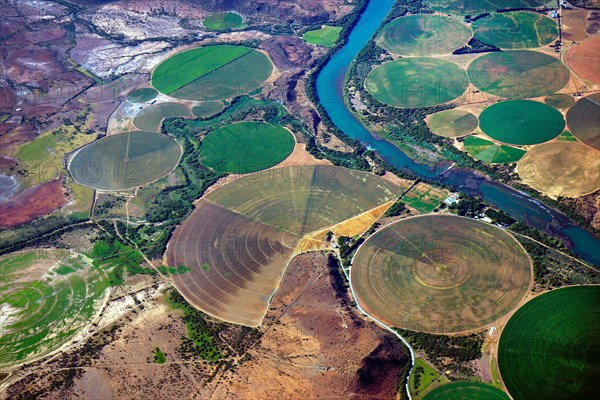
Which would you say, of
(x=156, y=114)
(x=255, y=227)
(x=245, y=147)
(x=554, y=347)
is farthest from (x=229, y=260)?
(x=156, y=114)

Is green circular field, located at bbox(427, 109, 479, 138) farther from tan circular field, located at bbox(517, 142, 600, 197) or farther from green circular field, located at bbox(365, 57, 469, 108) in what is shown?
tan circular field, located at bbox(517, 142, 600, 197)

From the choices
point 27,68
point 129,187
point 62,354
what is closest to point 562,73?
point 129,187

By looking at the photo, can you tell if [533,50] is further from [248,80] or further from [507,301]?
[507,301]

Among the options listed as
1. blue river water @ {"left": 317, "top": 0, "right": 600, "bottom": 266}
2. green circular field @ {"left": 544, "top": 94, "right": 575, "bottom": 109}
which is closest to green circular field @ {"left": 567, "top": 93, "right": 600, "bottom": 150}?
green circular field @ {"left": 544, "top": 94, "right": 575, "bottom": 109}

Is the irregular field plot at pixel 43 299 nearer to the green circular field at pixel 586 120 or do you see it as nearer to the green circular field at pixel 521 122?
the green circular field at pixel 521 122

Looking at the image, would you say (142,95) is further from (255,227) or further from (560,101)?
(560,101)

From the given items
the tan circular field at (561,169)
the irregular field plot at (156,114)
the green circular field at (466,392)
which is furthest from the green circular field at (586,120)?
the irregular field plot at (156,114)
